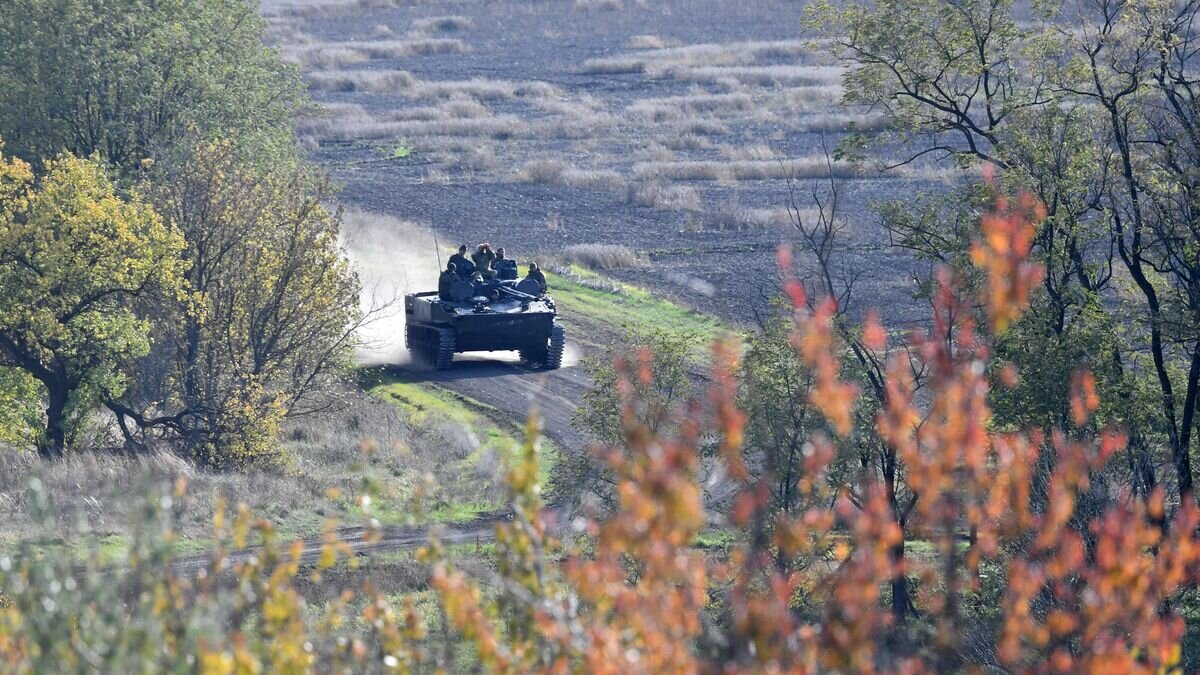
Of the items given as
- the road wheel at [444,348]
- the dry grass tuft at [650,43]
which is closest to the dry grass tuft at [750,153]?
the road wheel at [444,348]

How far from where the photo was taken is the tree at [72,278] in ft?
80.2

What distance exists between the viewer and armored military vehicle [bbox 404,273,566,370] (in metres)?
32.0

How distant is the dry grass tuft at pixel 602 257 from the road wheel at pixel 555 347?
36.1ft

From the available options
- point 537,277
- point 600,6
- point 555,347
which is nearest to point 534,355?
point 555,347

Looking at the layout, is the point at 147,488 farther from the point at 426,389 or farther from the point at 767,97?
the point at 767,97

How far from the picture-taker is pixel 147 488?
21.7 feet

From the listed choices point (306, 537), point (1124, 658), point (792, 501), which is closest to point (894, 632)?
point (792, 501)

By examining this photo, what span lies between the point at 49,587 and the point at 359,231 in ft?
132

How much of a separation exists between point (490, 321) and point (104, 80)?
8.87 meters

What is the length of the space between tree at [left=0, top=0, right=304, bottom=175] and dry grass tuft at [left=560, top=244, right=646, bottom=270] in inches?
491

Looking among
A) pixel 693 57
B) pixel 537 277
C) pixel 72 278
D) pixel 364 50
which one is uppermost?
pixel 364 50

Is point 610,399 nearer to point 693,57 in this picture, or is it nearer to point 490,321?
point 490,321

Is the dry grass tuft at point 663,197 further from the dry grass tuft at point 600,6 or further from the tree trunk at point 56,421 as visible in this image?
the dry grass tuft at point 600,6

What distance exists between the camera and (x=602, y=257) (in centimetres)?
4406
